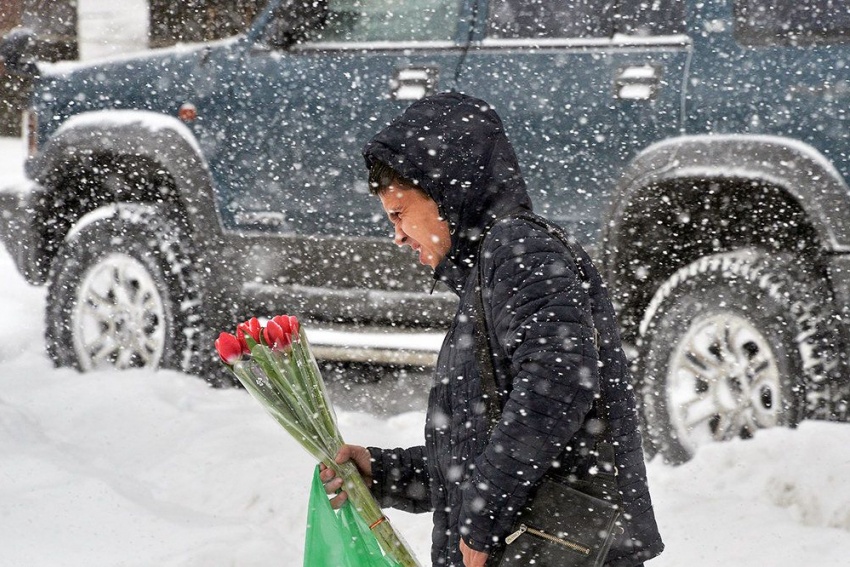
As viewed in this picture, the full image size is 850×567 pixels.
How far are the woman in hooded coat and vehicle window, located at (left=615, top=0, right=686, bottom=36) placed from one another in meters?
2.26

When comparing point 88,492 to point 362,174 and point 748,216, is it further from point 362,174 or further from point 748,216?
point 748,216

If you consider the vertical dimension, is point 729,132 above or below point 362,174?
above

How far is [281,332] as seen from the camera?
2.07 m

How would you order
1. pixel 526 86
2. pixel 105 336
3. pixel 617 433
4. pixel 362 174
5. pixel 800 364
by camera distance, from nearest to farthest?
pixel 617 433
pixel 800 364
pixel 526 86
pixel 362 174
pixel 105 336

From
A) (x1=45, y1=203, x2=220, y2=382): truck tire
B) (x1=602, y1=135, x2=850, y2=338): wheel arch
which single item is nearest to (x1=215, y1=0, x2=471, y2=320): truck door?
(x1=45, y1=203, x2=220, y2=382): truck tire

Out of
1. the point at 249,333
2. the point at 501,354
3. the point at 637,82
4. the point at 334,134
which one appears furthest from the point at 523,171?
the point at 501,354

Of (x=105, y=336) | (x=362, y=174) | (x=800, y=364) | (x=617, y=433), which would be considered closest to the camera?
(x=617, y=433)

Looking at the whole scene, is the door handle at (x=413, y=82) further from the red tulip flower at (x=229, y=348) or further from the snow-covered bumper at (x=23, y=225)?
the red tulip flower at (x=229, y=348)

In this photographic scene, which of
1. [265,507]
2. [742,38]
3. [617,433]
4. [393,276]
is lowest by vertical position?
[265,507]

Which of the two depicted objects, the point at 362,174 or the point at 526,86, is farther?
the point at 362,174

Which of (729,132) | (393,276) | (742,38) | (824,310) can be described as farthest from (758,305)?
(393,276)

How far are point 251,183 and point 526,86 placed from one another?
126cm

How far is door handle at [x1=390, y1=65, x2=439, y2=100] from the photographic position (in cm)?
429

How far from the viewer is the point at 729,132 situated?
3.89m
